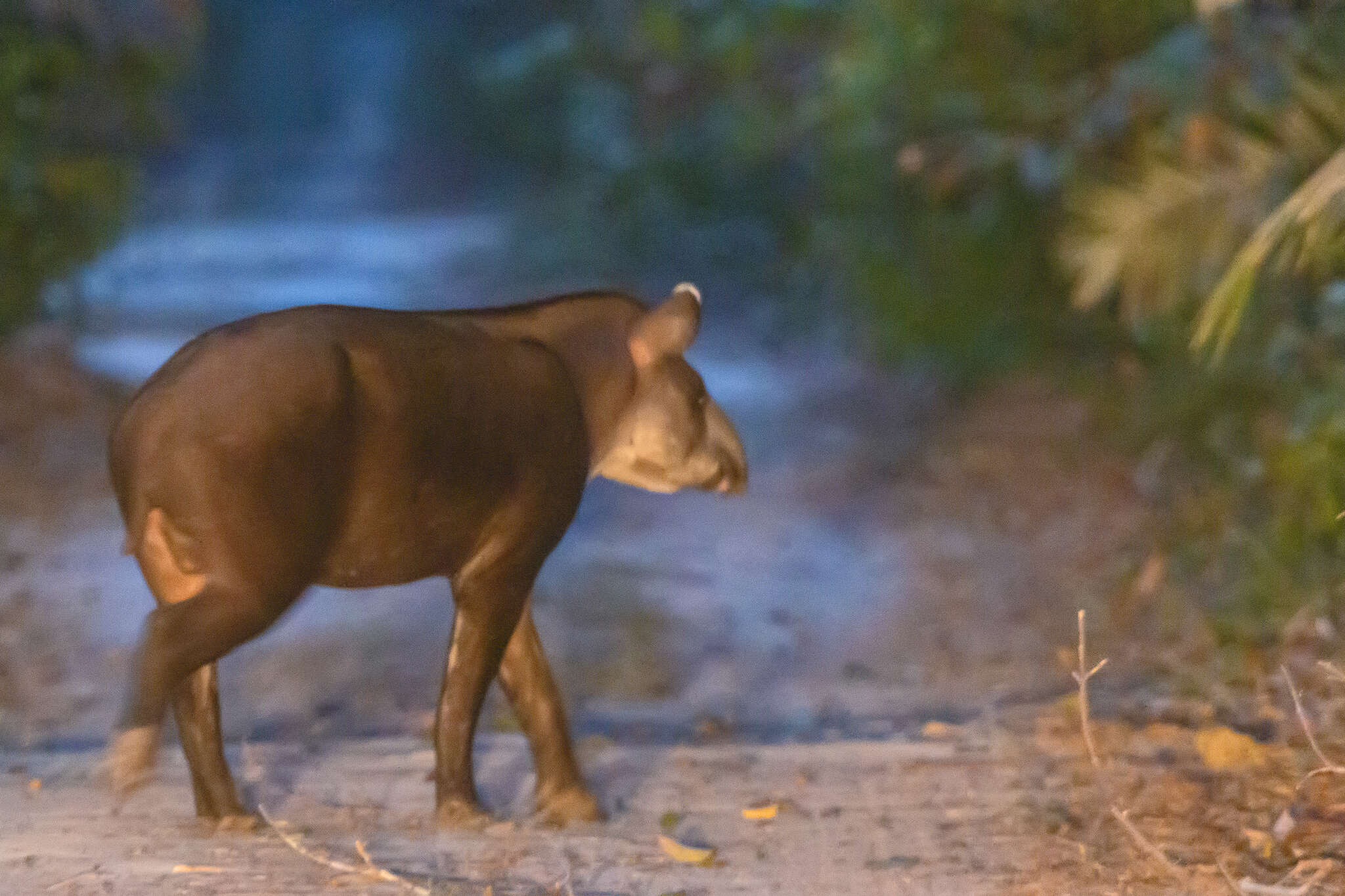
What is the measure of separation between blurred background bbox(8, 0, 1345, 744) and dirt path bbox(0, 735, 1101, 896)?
909 mm

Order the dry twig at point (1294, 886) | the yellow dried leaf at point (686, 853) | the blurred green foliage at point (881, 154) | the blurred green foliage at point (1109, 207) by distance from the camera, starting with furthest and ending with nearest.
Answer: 1. the blurred green foliage at point (881, 154)
2. the blurred green foliage at point (1109, 207)
3. the yellow dried leaf at point (686, 853)
4. the dry twig at point (1294, 886)

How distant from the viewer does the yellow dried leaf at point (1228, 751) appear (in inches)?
199

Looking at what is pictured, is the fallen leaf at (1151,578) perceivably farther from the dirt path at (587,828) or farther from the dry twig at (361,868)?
the dry twig at (361,868)

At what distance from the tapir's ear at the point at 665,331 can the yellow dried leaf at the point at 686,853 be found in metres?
1.42

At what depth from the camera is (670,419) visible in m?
4.78

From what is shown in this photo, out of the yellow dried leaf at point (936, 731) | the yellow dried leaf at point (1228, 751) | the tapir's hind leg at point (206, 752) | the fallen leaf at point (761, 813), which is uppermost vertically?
the tapir's hind leg at point (206, 752)

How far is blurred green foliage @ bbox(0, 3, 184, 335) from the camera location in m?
10.5

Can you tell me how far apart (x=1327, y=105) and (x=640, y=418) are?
4.06 m

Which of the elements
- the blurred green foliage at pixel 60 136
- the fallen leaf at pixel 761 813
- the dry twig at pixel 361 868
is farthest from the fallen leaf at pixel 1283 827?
the blurred green foliage at pixel 60 136

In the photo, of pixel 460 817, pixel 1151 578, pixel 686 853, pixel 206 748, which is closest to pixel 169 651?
pixel 206 748

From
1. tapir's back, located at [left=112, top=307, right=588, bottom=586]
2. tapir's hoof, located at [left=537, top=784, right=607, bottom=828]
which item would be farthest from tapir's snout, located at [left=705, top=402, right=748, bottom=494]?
tapir's hoof, located at [left=537, top=784, right=607, bottom=828]

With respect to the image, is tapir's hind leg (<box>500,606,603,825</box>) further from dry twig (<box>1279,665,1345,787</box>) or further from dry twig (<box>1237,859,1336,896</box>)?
dry twig (<box>1279,665,1345,787</box>)

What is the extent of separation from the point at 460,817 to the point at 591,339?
1.42m

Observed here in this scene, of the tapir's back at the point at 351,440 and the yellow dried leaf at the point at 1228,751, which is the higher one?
the tapir's back at the point at 351,440
